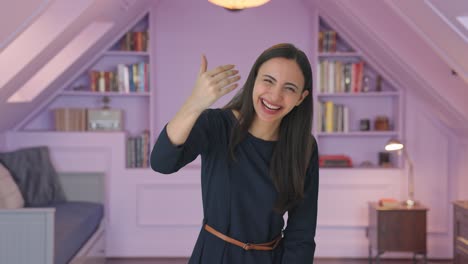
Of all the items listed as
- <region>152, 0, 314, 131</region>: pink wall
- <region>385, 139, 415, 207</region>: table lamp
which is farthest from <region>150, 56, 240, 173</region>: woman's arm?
<region>152, 0, 314, 131</region>: pink wall

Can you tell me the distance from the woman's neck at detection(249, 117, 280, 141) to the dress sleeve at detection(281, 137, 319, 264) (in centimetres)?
14

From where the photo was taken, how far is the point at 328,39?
4.84 metres

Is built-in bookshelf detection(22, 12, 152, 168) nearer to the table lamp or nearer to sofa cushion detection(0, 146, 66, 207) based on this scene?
sofa cushion detection(0, 146, 66, 207)

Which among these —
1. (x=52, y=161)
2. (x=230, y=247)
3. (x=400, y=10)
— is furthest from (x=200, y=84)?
(x=52, y=161)

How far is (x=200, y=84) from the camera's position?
49.7 inches

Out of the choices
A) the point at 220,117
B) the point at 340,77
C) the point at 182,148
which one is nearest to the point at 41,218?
the point at 220,117

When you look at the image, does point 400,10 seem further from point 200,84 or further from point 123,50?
point 123,50

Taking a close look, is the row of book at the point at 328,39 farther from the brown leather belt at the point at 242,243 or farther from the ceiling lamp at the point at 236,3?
the brown leather belt at the point at 242,243

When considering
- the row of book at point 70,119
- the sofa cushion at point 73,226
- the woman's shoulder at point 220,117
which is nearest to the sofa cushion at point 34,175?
the sofa cushion at point 73,226

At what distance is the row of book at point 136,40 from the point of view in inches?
191

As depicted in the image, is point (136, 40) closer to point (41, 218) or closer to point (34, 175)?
point (34, 175)

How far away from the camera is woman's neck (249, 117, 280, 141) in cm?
151

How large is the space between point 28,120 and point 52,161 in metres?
0.49

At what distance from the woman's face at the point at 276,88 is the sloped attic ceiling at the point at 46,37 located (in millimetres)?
1467
